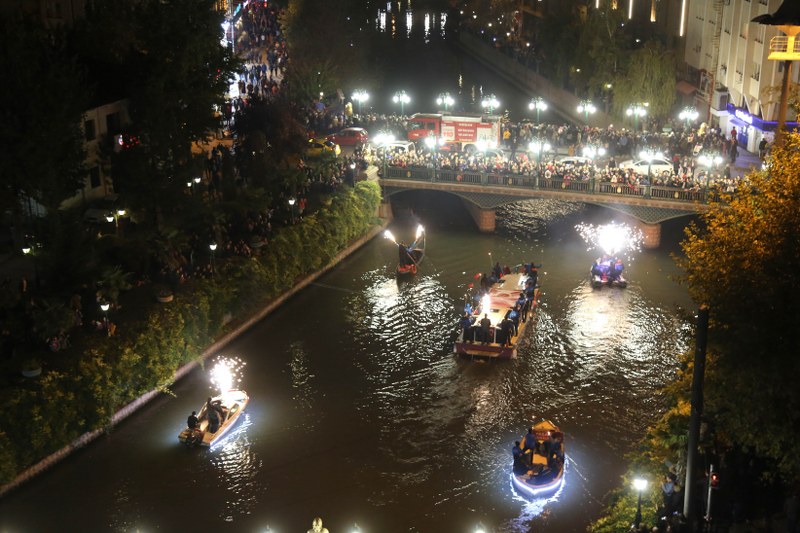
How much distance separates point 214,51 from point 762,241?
3023 centimetres

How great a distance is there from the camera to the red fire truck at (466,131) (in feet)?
226

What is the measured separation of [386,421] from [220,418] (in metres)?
6.20

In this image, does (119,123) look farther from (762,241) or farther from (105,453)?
(762,241)

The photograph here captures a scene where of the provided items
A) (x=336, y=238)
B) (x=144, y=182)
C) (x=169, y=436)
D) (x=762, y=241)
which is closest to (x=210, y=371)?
(x=169, y=436)

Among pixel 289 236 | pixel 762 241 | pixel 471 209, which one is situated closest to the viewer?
pixel 762 241

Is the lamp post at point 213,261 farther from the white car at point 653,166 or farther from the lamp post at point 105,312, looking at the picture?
the white car at point 653,166

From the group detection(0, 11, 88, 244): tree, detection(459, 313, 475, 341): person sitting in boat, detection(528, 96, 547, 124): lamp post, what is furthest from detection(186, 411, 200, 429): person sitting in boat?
detection(528, 96, 547, 124): lamp post

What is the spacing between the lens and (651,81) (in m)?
72.8

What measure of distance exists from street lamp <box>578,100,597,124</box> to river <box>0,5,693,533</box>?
25765mm

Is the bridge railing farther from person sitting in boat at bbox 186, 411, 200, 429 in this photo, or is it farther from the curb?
person sitting in boat at bbox 186, 411, 200, 429

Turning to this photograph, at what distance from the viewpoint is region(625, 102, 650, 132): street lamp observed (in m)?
73.2

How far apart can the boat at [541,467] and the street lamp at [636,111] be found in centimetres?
4357

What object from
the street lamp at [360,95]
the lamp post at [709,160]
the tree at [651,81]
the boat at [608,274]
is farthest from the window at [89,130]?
the tree at [651,81]

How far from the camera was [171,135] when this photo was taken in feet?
151
